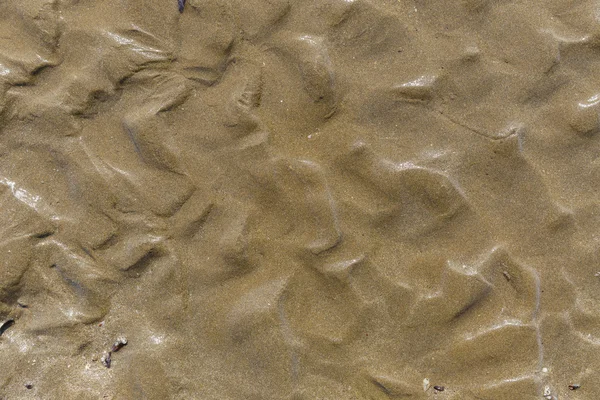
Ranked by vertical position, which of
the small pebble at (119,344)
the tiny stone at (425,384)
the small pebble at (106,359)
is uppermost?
the small pebble at (119,344)

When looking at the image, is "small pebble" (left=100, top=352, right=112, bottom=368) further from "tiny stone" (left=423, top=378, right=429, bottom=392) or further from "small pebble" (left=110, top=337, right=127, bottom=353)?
"tiny stone" (left=423, top=378, right=429, bottom=392)

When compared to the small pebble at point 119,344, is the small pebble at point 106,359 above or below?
below

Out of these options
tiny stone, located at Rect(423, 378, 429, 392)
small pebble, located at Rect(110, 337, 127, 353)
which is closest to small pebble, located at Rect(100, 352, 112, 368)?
small pebble, located at Rect(110, 337, 127, 353)

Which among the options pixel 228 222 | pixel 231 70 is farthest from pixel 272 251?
pixel 231 70

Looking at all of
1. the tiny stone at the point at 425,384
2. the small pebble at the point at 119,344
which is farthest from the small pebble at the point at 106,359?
the tiny stone at the point at 425,384

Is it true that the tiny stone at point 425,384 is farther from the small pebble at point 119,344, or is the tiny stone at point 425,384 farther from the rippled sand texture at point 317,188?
the small pebble at point 119,344

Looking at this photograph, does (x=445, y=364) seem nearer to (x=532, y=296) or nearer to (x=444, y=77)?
(x=532, y=296)

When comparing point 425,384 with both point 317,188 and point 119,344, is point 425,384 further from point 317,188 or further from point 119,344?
point 119,344

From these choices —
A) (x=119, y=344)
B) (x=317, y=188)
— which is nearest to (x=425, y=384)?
(x=317, y=188)
